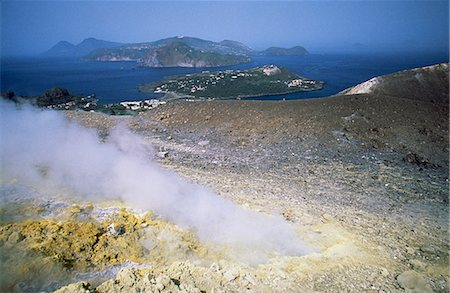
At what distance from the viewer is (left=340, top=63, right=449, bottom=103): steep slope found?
28112mm

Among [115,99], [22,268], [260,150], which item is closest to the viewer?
[22,268]

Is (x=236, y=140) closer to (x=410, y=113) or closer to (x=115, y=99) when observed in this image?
(x=410, y=113)

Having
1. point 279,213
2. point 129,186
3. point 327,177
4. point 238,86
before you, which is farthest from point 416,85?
point 238,86

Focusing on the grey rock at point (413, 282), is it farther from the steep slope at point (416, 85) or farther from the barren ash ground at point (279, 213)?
the steep slope at point (416, 85)

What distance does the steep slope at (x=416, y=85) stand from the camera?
28.1 m

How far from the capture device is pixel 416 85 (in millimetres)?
29234

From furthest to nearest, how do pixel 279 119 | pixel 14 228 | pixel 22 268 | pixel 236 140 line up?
pixel 279 119, pixel 236 140, pixel 14 228, pixel 22 268

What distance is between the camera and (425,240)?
8.34 m

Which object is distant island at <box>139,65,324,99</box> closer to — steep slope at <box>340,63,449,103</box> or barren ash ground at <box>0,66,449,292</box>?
steep slope at <box>340,63,449,103</box>

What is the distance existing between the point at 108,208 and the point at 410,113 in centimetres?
1748

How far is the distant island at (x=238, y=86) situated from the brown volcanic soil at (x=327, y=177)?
48040mm

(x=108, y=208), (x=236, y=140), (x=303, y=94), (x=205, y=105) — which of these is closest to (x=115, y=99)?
(x=303, y=94)

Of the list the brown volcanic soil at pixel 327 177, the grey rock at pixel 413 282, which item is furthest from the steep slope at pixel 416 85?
the grey rock at pixel 413 282

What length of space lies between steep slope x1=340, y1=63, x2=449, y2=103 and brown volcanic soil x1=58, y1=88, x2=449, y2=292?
8.75 meters
